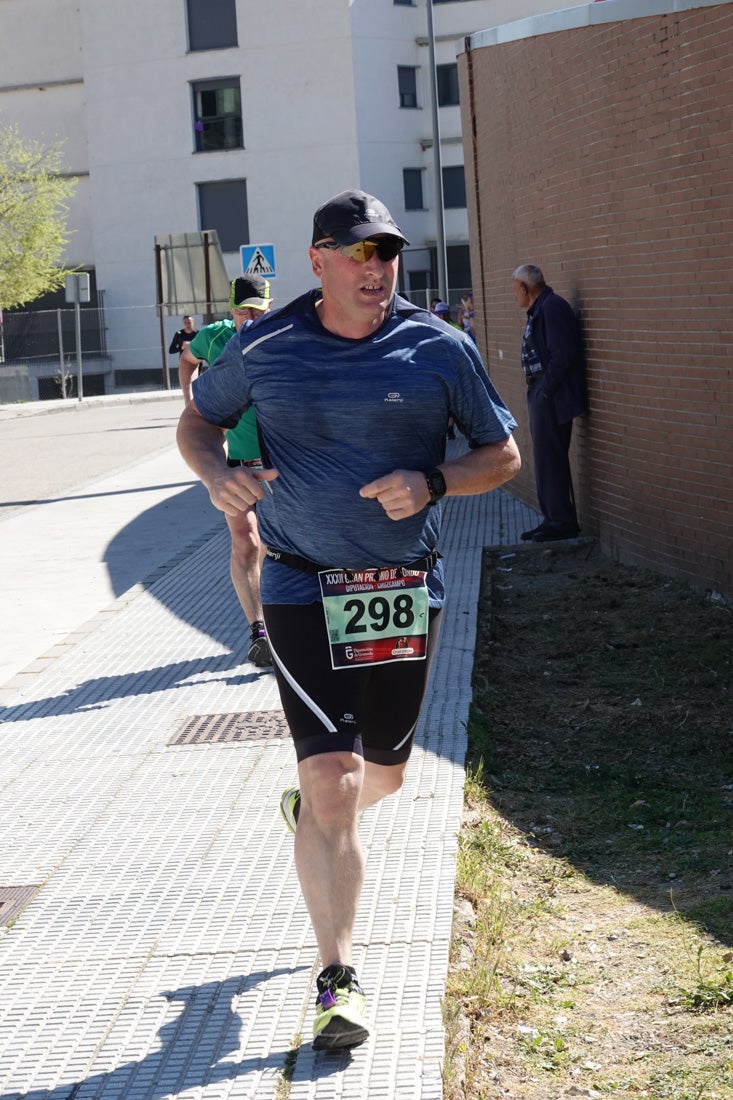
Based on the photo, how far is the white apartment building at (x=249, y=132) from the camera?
165 ft

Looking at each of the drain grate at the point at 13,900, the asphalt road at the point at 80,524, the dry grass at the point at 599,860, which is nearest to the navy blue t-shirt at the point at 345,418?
the dry grass at the point at 599,860

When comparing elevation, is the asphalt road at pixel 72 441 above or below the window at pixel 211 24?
below

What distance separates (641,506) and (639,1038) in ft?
21.0

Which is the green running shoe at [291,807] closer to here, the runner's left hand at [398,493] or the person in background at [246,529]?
the runner's left hand at [398,493]

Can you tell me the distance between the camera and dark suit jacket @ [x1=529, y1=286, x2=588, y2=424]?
10.9m

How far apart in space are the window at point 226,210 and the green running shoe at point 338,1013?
49846mm

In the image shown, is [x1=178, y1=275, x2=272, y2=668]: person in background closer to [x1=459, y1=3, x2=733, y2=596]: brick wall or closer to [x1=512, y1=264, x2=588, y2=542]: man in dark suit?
[x1=459, y1=3, x2=733, y2=596]: brick wall

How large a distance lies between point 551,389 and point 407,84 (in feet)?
146

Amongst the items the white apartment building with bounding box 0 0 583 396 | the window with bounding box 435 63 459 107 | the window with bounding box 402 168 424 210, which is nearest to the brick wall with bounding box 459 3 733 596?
the white apartment building with bounding box 0 0 583 396

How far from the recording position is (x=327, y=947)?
3.77m

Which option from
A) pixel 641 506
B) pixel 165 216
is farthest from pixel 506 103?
pixel 165 216

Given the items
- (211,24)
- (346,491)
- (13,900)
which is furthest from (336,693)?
(211,24)

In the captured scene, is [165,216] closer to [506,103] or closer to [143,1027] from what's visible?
[506,103]

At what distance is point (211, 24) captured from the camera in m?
51.5
